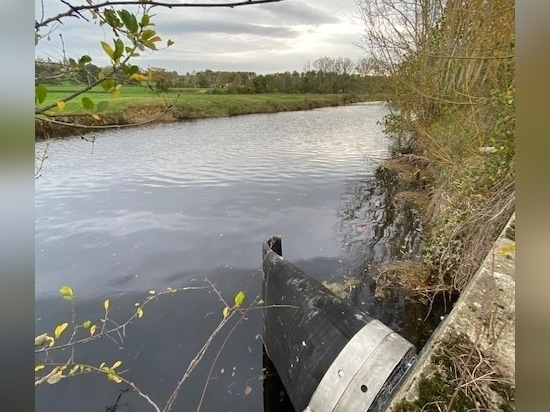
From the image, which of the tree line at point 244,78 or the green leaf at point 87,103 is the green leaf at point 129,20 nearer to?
the tree line at point 244,78

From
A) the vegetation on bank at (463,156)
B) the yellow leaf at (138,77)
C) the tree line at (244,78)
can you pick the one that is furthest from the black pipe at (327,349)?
the yellow leaf at (138,77)

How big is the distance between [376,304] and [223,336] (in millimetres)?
2560

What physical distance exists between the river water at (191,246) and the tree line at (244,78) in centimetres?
62

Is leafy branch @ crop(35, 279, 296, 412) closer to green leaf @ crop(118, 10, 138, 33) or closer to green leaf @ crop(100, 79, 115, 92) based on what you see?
green leaf @ crop(100, 79, 115, 92)

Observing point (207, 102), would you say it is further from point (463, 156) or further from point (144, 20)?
point (144, 20)

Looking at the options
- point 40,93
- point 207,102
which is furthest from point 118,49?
point 207,102

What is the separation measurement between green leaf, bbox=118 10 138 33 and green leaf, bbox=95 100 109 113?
255mm

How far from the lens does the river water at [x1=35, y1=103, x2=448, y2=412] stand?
482cm

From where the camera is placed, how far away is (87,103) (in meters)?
1.10

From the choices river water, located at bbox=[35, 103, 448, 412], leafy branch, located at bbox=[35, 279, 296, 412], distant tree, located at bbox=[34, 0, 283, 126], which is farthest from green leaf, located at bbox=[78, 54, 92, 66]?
leafy branch, located at bbox=[35, 279, 296, 412]

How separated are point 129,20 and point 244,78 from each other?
9.52 meters

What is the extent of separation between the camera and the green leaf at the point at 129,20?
Result: 1.09m

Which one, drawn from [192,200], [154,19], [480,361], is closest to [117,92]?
[154,19]

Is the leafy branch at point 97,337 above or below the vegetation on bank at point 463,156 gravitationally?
below
